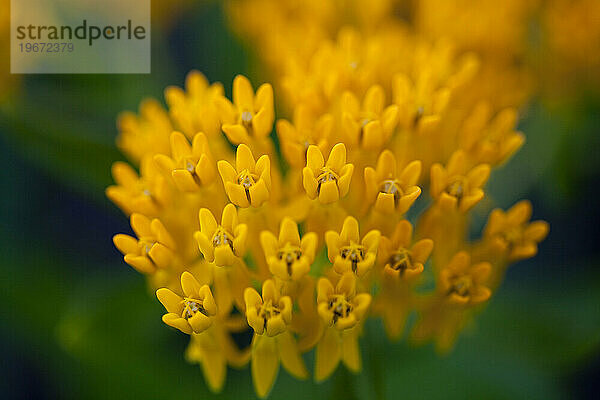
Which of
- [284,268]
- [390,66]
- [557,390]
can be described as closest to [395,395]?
[557,390]

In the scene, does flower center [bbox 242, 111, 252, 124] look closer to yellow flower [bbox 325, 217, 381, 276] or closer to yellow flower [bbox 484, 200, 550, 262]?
yellow flower [bbox 325, 217, 381, 276]

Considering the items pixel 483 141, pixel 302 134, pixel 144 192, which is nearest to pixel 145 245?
pixel 144 192

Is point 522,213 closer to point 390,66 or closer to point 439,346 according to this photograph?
point 439,346

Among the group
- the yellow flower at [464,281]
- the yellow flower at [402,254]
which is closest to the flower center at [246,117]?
the yellow flower at [402,254]

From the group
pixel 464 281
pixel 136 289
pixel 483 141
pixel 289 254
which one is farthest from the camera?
pixel 136 289

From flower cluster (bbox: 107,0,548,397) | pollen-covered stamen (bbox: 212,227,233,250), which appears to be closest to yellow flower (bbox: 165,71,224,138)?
flower cluster (bbox: 107,0,548,397)

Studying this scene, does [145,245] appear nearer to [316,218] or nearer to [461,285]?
[316,218]
